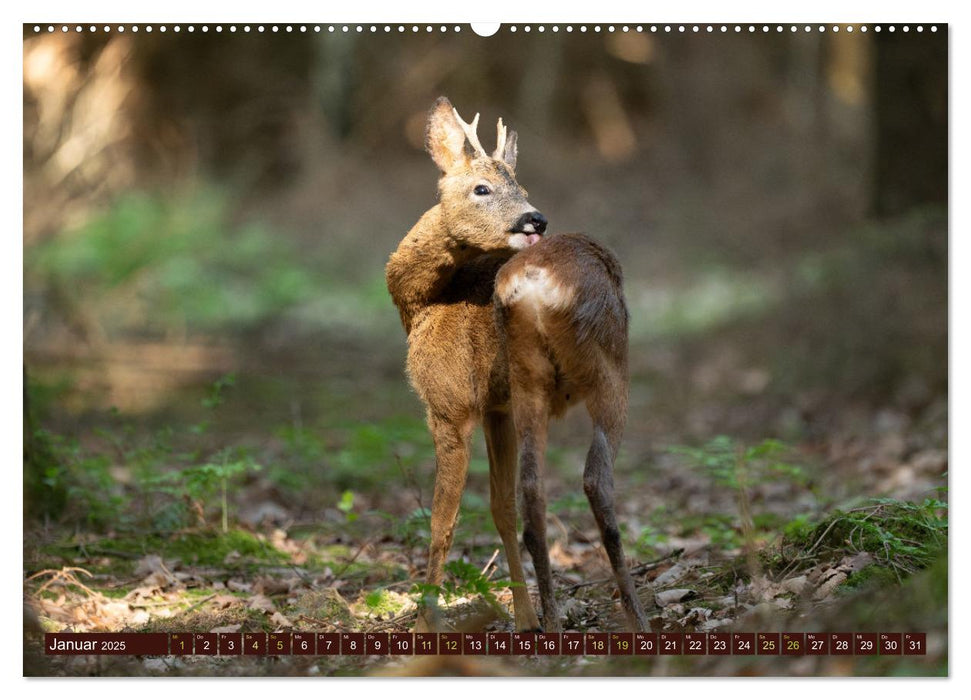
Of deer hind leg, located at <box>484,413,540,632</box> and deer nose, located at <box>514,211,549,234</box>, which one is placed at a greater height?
deer nose, located at <box>514,211,549,234</box>

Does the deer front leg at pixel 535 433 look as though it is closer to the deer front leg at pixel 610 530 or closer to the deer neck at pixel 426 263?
the deer front leg at pixel 610 530

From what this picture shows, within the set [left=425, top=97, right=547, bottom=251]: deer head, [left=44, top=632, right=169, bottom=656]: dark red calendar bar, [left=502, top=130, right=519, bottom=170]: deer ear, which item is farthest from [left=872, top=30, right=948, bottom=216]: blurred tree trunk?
[left=44, top=632, right=169, bottom=656]: dark red calendar bar

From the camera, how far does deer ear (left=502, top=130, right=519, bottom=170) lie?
5.70 meters

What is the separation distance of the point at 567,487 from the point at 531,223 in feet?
11.8

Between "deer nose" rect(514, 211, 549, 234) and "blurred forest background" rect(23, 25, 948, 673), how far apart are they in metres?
0.84

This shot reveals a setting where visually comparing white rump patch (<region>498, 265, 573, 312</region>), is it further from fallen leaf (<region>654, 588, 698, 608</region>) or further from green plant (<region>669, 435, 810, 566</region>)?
green plant (<region>669, 435, 810, 566</region>)

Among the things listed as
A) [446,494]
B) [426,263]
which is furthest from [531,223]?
[446,494]

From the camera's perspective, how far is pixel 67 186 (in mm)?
10055

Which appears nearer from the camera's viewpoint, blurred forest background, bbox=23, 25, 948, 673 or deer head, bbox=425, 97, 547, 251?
deer head, bbox=425, 97, 547, 251

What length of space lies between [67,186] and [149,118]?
671cm

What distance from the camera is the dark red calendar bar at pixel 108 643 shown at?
14.3ft

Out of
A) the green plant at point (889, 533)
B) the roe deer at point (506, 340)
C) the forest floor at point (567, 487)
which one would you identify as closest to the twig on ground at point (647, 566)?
the forest floor at point (567, 487)

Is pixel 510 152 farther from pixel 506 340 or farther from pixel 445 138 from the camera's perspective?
pixel 506 340

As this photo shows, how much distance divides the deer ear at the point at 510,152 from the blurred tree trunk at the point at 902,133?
13.3 ft
